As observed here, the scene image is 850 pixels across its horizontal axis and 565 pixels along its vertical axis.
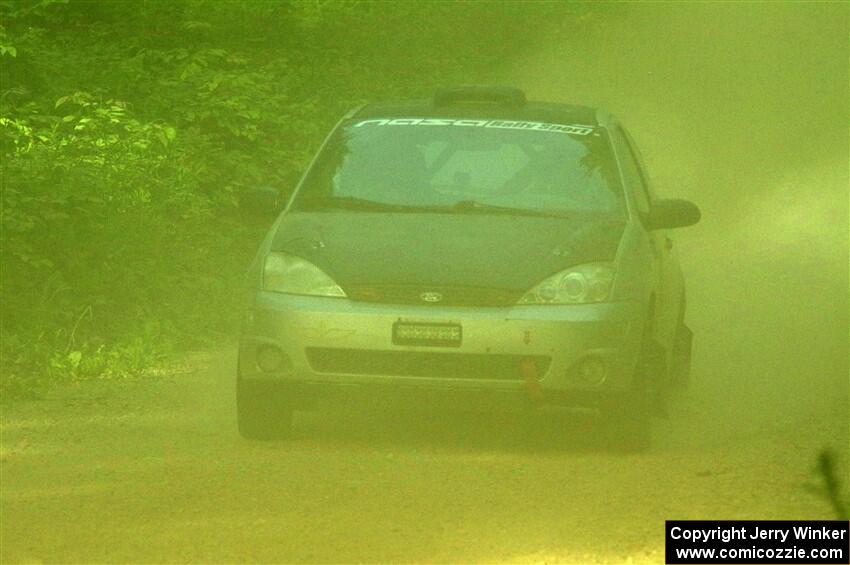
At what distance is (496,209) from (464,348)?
1.12m

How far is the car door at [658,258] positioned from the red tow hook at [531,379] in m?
1.05

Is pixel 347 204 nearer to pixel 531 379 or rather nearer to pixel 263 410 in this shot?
pixel 263 410

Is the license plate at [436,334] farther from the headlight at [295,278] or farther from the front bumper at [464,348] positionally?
the headlight at [295,278]

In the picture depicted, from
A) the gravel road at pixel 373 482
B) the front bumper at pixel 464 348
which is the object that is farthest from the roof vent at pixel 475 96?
the front bumper at pixel 464 348

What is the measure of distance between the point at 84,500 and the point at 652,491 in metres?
2.36

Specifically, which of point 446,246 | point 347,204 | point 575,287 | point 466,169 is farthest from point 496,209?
point 575,287

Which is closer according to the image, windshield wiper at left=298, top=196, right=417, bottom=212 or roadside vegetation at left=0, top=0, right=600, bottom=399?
windshield wiper at left=298, top=196, right=417, bottom=212

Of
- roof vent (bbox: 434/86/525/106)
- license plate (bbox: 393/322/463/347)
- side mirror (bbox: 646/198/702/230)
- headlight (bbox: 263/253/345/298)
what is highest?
roof vent (bbox: 434/86/525/106)

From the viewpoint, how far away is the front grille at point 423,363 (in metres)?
8.66

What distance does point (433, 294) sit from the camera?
875 centimetres

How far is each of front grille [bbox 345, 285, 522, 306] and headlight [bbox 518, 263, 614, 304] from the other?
0.10 m

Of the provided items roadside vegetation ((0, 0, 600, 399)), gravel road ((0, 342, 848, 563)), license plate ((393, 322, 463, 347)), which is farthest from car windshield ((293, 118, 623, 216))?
roadside vegetation ((0, 0, 600, 399))

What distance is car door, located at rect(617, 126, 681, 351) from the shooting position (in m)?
9.79

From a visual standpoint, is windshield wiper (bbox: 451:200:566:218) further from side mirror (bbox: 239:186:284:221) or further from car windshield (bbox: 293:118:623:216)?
side mirror (bbox: 239:186:284:221)
